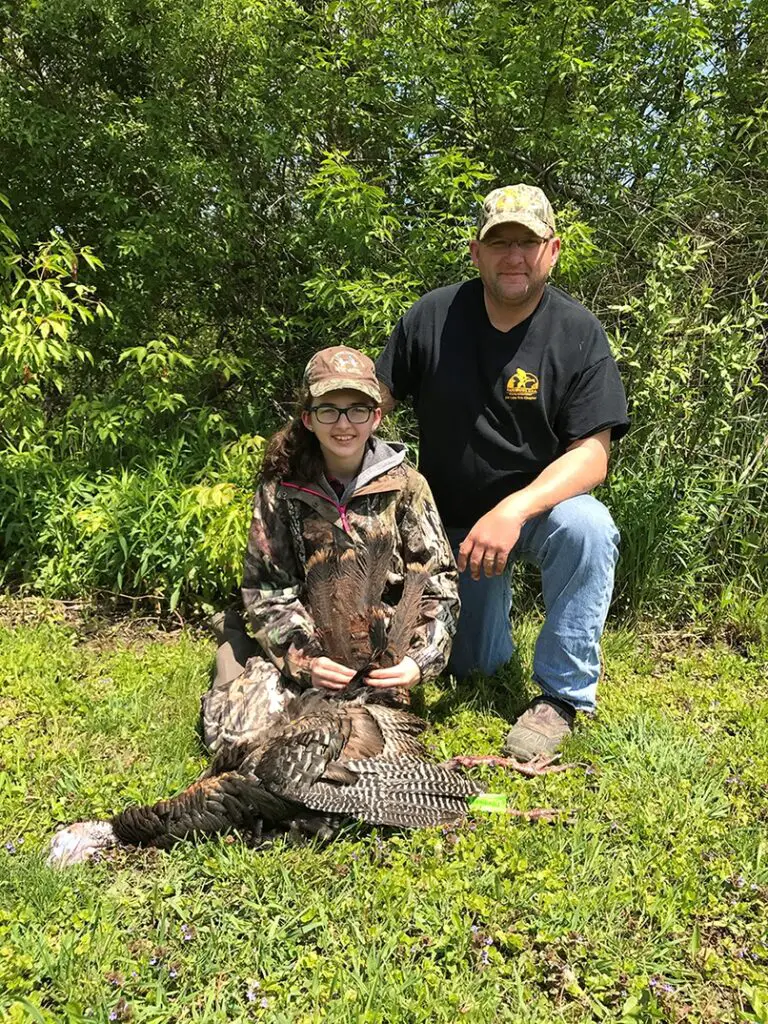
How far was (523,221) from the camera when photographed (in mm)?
3223

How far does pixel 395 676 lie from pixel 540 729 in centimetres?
72

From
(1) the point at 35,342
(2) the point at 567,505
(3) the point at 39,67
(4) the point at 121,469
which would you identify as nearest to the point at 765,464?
(2) the point at 567,505

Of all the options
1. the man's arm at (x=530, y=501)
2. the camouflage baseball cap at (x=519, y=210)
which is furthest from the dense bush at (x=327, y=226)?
the man's arm at (x=530, y=501)

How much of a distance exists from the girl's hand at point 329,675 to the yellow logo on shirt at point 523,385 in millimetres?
1449

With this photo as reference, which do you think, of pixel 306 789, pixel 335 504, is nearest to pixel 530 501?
pixel 335 504

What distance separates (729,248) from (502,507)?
316 centimetres

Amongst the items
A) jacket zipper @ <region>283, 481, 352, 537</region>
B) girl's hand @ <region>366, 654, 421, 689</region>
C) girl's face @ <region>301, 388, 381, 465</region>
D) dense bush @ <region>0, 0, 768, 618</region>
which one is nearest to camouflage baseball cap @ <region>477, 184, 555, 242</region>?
girl's face @ <region>301, 388, 381, 465</region>

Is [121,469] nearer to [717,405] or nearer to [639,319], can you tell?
[639,319]

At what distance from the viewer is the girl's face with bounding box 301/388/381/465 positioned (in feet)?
9.96

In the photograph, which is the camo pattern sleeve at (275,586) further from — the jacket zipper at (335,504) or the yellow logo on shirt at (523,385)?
the yellow logo on shirt at (523,385)

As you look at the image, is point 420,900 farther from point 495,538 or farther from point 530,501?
point 530,501

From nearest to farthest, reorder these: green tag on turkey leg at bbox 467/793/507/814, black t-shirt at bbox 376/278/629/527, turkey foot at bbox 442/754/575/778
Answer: green tag on turkey leg at bbox 467/793/507/814 < turkey foot at bbox 442/754/575/778 < black t-shirt at bbox 376/278/629/527

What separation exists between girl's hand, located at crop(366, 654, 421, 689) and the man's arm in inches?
18.5

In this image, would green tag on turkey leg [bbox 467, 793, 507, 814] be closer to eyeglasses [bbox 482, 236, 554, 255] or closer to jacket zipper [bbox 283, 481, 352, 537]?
jacket zipper [bbox 283, 481, 352, 537]
